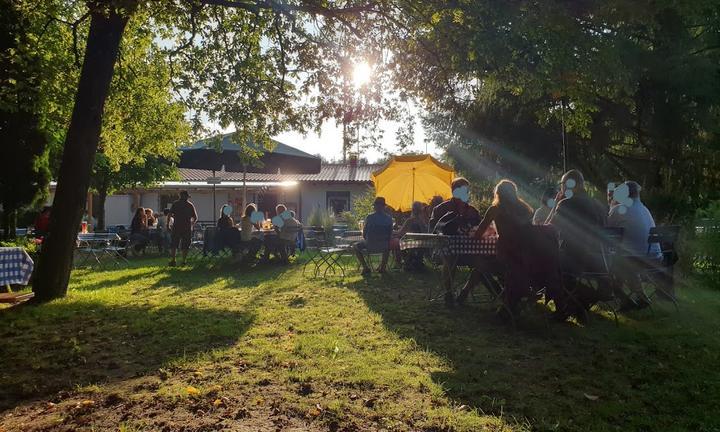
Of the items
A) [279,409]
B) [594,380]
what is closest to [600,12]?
[594,380]

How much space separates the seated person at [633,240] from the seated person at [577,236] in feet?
2.19

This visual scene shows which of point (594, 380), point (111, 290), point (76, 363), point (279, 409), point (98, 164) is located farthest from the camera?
point (98, 164)

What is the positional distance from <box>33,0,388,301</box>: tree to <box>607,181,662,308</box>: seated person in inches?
162

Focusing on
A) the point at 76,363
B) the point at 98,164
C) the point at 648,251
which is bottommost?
the point at 76,363

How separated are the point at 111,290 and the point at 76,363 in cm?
462

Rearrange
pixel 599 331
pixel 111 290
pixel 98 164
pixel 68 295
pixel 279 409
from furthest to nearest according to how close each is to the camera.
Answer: pixel 98 164
pixel 111 290
pixel 68 295
pixel 599 331
pixel 279 409

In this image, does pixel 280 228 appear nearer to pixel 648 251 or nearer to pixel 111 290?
pixel 111 290

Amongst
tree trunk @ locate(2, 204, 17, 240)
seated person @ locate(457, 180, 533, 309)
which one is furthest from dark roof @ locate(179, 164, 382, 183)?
seated person @ locate(457, 180, 533, 309)

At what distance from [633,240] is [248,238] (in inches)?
308

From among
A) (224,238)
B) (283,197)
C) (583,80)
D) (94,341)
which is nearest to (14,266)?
(94,341)

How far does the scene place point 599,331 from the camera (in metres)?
5.50

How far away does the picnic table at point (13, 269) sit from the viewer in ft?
24.0

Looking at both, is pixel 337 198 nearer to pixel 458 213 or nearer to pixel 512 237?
pixel 458 213

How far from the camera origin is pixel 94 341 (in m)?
5.48
